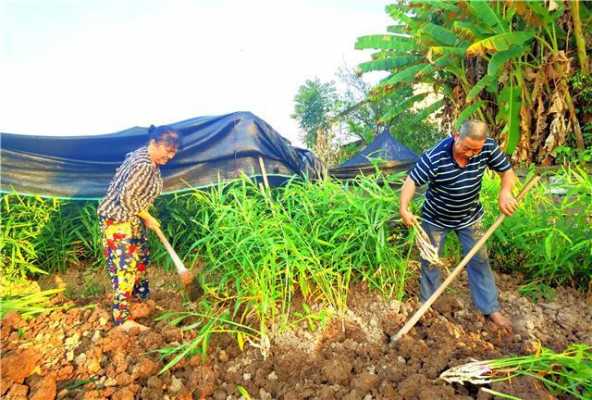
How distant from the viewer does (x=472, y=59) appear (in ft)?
27.7

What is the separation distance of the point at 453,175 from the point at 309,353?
1360 mm

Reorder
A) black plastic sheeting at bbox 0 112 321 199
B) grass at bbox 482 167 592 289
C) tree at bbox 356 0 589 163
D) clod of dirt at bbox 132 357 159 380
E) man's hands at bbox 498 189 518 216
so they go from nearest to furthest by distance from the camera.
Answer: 1. clod of dirt at bbox 132 357 159 380
2. man's hands at bbox 498 189 518 216
3. grass at bbox 482 167 592 289
4. black plastic sheeting at bbox 0 112 321 199
5. tree at bbox 356 0 589 163

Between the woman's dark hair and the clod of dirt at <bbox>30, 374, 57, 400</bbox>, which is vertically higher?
the woman's dark hair

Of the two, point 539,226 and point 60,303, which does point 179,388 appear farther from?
point 539,226

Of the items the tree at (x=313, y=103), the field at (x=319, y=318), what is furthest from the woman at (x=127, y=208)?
the tree at (x=313, y=103)

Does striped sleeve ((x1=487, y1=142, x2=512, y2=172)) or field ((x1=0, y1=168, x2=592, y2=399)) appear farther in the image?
striped sleeve ((x1=487, y1=142, x2=512, y2=172))

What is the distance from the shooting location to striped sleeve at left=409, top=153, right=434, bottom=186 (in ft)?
7.61

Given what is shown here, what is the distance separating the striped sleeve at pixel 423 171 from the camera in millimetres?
2320

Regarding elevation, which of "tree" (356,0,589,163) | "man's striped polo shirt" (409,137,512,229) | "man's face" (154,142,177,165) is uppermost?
"tree" (356,0,589,163)

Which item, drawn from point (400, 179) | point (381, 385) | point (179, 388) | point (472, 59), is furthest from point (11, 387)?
point (472, 59)

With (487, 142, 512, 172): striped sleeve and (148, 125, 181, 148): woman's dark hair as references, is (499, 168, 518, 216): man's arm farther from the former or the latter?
(148, 125, 181, 148): woman's dark hair

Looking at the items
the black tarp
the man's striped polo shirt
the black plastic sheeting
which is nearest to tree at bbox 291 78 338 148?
the black tarp

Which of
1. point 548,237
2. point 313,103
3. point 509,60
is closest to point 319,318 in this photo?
point 548,237

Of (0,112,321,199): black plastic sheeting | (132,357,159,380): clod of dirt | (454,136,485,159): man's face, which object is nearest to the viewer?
(132,357,159,380): clod of dirt
